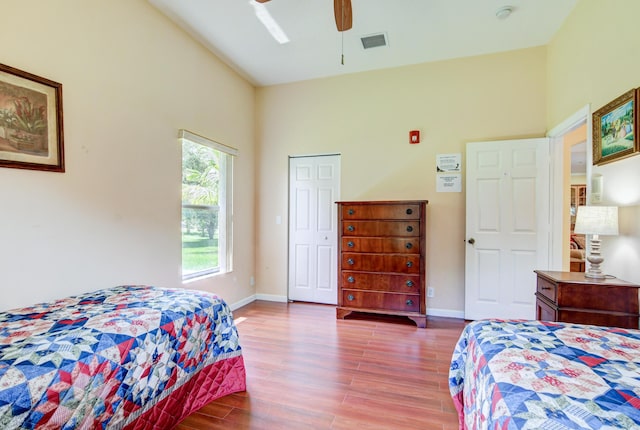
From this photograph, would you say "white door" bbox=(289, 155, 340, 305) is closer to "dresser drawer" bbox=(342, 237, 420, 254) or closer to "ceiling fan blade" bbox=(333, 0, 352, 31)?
"dresser drawer" bbox=(342, 237, 420, 254)

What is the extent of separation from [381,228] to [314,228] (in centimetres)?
109

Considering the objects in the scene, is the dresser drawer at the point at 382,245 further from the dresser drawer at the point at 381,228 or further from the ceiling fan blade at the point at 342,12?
the ceiling fan blade at the point at 342,12

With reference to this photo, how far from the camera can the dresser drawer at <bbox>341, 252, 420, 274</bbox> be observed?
3.17m

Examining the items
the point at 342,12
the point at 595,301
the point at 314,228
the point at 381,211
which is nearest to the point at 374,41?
the point at 342,12

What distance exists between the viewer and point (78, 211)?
204 cm

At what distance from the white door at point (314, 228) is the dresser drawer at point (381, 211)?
0.60m

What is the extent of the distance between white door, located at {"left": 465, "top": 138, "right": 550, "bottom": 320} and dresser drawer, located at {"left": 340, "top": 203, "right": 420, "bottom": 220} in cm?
74

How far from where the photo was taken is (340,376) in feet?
7.20

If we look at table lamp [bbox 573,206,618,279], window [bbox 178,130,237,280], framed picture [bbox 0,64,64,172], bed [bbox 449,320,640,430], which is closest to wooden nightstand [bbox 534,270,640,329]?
table lamp [bbox 573,206,618,279]

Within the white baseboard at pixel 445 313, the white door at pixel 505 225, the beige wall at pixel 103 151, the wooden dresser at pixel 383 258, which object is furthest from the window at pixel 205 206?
the white door at pixel 505 225

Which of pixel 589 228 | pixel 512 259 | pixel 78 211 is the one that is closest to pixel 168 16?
pixel 78 211

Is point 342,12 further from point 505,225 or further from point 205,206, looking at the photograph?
point 505,225

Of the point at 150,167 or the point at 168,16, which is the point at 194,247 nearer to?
the point at 150,167

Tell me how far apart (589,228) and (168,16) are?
149 inches
